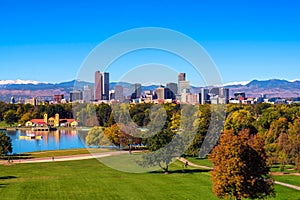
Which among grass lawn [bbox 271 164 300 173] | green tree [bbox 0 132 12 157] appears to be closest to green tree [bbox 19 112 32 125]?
green tree [bbox 0 132 12 157]

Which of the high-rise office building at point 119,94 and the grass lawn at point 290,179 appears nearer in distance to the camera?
the grass lawn at point 290,179

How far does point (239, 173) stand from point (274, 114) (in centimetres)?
2743

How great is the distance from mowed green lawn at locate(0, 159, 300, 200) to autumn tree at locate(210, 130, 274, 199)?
12.0 feet

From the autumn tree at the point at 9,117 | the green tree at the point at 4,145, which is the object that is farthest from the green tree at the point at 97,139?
the autumn tree at the point at 9,117

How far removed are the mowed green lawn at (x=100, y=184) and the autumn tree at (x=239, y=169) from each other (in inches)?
145

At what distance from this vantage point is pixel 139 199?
22.3 m

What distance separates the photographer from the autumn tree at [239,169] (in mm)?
18797

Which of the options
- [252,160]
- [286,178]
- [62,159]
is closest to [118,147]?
[62,159]

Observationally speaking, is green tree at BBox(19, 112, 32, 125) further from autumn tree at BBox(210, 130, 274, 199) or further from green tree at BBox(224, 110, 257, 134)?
autumn tree at BBox(210, 130, 274, 199)

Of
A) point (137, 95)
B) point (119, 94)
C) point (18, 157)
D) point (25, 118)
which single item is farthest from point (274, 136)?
point (25, 118)

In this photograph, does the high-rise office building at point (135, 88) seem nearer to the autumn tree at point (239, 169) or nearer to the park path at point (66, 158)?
the park path at point (66, 158)

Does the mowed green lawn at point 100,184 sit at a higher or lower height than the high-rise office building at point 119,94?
lower

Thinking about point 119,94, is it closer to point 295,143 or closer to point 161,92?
point 161,92

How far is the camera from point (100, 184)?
26156mm
